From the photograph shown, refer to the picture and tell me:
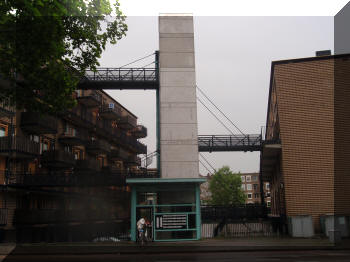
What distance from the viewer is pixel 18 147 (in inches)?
1094

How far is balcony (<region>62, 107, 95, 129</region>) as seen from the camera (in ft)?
124

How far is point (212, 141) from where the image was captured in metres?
31.7

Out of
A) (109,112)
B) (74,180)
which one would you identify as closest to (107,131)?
(109,112)

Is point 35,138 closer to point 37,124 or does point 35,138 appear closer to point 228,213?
point 37,124

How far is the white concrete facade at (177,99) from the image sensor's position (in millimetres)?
23938

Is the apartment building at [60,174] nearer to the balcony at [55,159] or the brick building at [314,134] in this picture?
the balcony at [55,159]

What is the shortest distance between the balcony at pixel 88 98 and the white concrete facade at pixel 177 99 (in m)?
18.2

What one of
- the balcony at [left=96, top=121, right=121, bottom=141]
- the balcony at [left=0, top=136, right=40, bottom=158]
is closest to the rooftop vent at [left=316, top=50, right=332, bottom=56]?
the balcony at [left=0, top=136, right=40, bottom=158]

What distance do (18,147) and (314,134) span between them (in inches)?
811

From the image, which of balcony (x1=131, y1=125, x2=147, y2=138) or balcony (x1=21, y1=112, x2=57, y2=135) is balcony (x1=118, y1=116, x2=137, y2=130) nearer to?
balcony (x1=131, y1=125, x2=147, y2=138)

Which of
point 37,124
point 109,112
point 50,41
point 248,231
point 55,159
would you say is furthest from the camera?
point 109,112

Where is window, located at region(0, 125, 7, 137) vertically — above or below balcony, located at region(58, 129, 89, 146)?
below

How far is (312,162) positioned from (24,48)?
742 inches

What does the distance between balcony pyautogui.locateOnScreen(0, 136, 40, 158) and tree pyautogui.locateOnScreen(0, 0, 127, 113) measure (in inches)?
462
